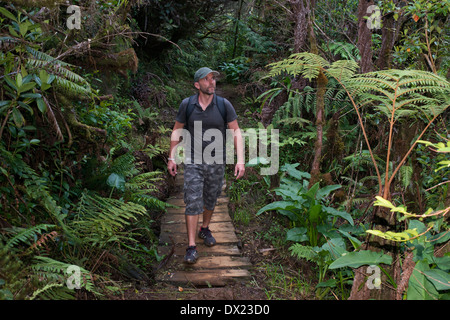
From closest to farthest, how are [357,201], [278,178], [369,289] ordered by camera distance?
[369,289] → [357,201] → [278,178]

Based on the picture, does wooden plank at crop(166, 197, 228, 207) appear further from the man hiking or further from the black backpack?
the black backpack

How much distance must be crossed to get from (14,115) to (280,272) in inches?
120

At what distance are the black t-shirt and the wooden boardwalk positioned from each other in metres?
1.09

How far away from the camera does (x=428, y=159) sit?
13.1 ft

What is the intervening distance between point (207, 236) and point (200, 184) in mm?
762

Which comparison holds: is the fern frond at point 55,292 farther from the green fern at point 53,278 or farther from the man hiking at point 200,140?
the man hiking at point 200,140

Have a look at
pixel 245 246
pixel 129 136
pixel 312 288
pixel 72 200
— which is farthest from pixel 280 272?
pixel 129 136

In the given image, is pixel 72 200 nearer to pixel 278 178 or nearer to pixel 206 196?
pixel 206 196

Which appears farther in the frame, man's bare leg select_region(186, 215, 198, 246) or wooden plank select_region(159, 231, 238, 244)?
wooden plank select_region(159, 231, 238, 244)

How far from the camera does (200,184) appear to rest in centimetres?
395

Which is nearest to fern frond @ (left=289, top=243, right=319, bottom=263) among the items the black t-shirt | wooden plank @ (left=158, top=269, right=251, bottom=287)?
wooden plank @ (left=158, top=269, right=251, bottom=287)

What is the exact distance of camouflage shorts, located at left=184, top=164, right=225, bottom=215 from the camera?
3.89 m

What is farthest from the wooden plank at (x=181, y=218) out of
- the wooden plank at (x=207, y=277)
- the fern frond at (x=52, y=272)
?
the fern frond at (x=52, y=272)

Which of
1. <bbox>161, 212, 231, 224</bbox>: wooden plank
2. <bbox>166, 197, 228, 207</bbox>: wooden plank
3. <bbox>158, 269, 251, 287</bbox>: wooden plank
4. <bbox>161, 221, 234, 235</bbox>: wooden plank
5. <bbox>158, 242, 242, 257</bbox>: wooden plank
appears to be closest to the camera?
<bbox>158, 269, 251, 287</bbox>: wooden plank
